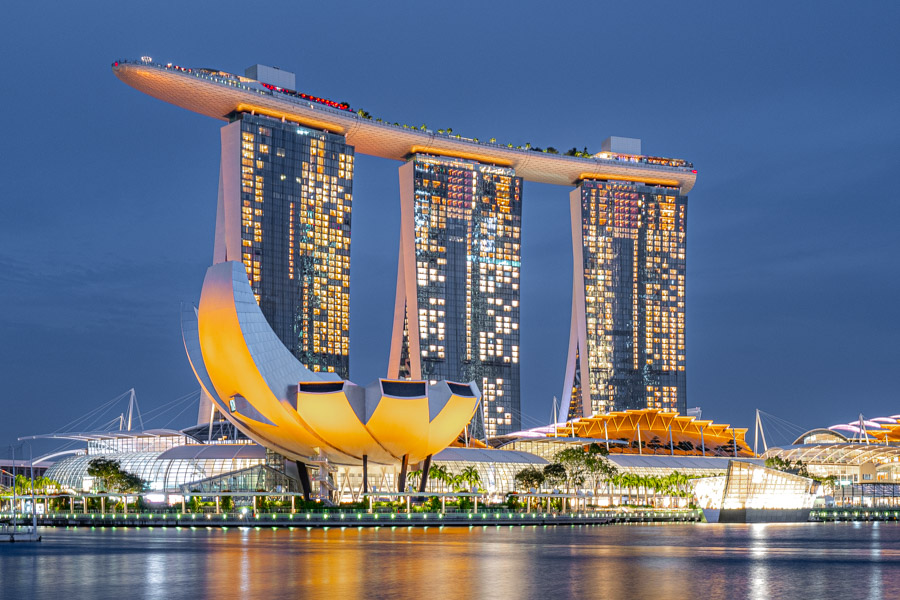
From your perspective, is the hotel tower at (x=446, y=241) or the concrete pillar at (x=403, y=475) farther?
the hotel tower at (x=446, y=241)

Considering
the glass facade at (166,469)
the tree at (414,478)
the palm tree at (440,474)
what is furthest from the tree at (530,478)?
the glass facade at (166,469)

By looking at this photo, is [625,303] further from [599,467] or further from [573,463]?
[573,463]

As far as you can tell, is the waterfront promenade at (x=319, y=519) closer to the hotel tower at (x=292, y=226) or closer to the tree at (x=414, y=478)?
the tree at (x=414, y=478)

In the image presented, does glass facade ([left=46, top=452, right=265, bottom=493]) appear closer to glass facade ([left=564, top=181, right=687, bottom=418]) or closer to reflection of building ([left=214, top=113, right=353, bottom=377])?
reflection of building ([left=214, top=113, right=353, bottom=377])

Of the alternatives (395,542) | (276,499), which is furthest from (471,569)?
(276,499)

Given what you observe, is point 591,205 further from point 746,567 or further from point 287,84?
point 746,567

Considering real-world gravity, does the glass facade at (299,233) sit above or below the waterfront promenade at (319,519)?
above

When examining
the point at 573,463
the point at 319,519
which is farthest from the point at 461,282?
the point at 319,519
